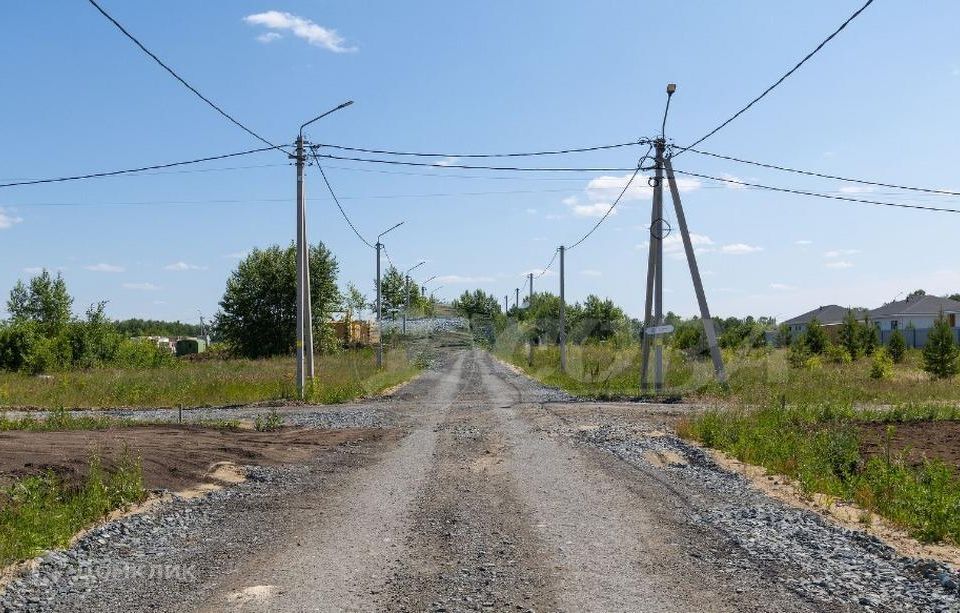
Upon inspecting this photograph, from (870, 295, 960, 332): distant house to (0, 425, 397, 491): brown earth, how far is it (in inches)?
2968

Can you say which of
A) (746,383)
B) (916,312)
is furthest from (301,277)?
(916,312)

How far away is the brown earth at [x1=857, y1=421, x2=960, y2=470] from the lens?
493 inches

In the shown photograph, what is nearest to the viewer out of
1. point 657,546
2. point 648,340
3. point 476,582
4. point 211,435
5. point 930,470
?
point 476,582

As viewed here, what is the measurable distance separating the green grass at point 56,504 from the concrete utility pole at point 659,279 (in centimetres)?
1779

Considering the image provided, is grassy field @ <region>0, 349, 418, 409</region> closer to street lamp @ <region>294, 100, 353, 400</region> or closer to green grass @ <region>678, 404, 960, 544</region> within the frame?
street lamp @ <region>294, 100, 353, 400</region>

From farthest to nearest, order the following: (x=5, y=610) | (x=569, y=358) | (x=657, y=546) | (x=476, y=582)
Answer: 1. (x=569, y=358)
2. (x=657, y=546)
3. (x=476, y=582)
4. (x=5, y=610)

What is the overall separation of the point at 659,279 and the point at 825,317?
76171 mm

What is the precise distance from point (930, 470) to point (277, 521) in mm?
7975

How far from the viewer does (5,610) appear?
17.7 ft

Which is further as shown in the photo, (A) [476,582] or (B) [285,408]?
(B) [285,408]

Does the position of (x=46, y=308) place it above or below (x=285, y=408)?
above

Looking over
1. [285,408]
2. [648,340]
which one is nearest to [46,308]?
[285,408]

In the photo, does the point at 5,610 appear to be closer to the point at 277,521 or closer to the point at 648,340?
the point at 277,521

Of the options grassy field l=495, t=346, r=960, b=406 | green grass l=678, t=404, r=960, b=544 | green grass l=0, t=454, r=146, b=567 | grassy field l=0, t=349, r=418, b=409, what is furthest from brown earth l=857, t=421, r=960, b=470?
grassy field l=0, t=349, r=418, b=409
